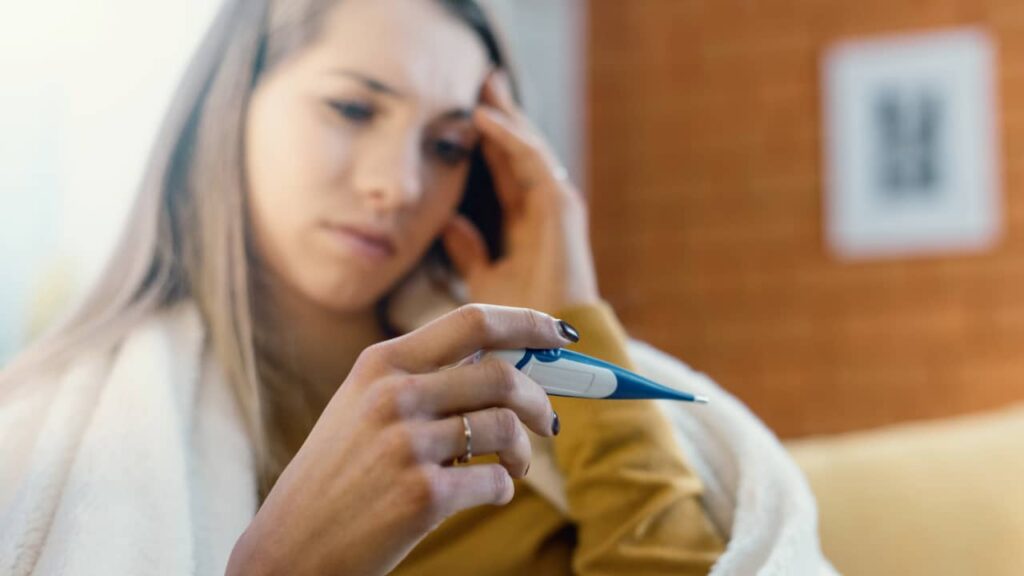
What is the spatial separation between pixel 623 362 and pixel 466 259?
0.15 m

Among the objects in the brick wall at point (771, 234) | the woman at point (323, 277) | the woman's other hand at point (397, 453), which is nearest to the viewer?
the woman's other hand at point (397, 453)

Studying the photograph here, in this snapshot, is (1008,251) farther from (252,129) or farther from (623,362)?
(252,129)

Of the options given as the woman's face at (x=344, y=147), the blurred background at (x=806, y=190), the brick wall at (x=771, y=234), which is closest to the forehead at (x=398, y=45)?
the woman's face at (x=344, y=147)

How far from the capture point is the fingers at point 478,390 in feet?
1.34

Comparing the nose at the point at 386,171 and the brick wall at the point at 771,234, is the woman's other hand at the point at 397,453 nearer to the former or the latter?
the nose at the point at 386,171

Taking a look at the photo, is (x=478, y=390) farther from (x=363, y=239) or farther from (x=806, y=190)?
(x=806, y=190)

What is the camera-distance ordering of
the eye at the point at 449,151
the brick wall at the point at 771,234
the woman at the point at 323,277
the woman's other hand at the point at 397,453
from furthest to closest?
1. the brick wall at the point at 771,234
2. the eye at the point at 449,151
3. the woman at the point at 323,277
4. the woman's other hand at the point at 397,453

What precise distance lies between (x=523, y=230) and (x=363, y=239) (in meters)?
0.15

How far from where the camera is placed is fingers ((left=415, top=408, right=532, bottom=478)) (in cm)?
41

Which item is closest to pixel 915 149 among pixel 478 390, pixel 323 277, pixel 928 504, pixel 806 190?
pixel 806 190

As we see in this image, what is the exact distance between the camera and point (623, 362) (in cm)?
62

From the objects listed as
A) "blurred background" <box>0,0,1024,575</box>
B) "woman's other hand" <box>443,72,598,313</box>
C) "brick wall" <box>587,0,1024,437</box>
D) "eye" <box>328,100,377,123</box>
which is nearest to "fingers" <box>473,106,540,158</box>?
"woman's other hand" <box>443,72,598,313</box>

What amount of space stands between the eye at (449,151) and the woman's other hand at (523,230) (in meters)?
0.02

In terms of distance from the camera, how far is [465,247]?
73 cm
